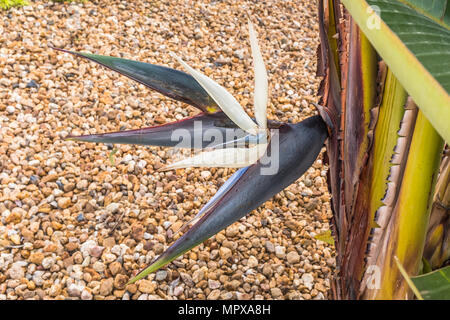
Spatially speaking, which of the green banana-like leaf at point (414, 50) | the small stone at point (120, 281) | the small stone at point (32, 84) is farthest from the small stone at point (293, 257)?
the small stone at point (32, 84)

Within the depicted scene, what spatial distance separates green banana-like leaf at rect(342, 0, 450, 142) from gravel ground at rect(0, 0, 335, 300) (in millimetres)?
632

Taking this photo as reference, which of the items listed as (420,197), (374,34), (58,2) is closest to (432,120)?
(374,34)

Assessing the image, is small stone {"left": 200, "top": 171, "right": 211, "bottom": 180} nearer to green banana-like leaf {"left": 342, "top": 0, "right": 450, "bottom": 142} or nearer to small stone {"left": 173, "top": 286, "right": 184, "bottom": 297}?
small stone {"left": 173, "top": 286, "right": 184, "bottom": 297}

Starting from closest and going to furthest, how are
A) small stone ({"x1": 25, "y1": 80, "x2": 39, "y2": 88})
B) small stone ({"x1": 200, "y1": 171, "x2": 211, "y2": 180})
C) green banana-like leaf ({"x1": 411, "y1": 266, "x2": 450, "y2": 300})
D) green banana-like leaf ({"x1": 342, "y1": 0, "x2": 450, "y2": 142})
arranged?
green banana-like leaf ({"x1": 342, "y1": 0, "x2": 450, "y2": 142}) < green banana-like leaf ({"x1": 411, "y1": 266, "x2": 450, "y2": 300}) < small stone ({"x1": 200, "y1": 171, "x2": 211, "y2": 180}) < small stone ({"x1": 25, "y1": 80, "x2": 39, "y2": 88})

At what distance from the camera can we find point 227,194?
19.6 inches

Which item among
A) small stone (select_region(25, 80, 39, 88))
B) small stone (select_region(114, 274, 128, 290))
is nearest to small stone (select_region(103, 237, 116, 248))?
small stone (select_region(114, 274, 128, 290))

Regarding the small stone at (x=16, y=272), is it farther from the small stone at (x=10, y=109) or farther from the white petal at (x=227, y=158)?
the white petal at (x=227, y=158)

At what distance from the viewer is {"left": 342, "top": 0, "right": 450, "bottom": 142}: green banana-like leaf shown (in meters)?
0.25

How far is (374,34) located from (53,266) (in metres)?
1.13

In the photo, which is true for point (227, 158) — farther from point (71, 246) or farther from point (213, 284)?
point (71, 246)

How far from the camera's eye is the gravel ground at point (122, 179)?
1217mm

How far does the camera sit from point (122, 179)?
145cm

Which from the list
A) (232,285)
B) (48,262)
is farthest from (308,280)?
(48,262)

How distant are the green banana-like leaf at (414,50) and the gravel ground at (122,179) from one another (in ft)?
2.07
